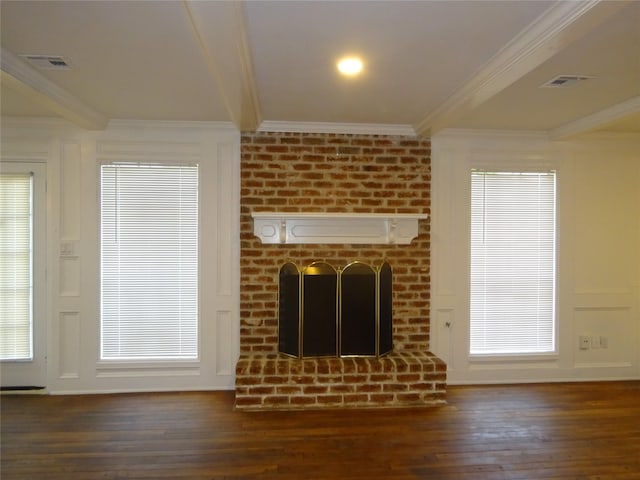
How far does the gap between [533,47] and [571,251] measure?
244cm

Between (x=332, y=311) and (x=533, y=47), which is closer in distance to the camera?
(x=533, y=47)

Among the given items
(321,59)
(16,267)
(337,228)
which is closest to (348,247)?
(337,228)

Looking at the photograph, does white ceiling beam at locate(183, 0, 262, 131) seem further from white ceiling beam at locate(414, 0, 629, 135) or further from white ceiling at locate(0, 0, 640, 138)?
white ceiling beam at locate(414, 0, 629, 135)

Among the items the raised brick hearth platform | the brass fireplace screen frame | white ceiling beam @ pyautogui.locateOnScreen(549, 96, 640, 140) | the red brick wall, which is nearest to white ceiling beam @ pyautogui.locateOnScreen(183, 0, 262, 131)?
the red brick wall

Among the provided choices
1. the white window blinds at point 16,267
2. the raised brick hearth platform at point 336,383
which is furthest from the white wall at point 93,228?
the raised brick hearth platform at point 336,383

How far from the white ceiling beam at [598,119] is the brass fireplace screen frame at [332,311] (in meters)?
2.07

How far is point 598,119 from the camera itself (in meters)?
3.02

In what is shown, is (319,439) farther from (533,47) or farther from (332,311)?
(533,47)

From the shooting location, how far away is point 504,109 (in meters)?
2.92

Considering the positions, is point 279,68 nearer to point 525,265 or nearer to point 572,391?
point 525,265

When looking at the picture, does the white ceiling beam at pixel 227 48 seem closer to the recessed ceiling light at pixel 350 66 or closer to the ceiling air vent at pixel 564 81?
the recessed ceiling light at pixel 350 66

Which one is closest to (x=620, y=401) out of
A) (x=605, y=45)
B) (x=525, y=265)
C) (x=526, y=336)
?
(x=526, y=336)

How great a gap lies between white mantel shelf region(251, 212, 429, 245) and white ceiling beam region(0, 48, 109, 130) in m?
1.49

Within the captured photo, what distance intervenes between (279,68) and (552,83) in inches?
68.8
